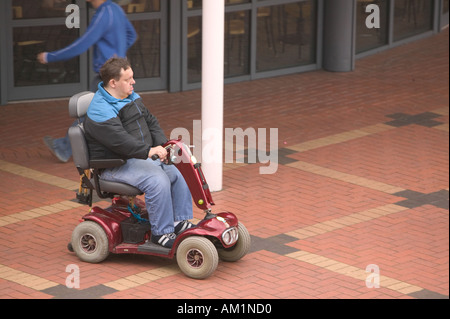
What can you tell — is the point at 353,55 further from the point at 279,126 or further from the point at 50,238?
the point at 50,238

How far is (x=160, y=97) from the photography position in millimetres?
12398

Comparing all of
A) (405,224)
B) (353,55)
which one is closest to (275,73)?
(353,55)

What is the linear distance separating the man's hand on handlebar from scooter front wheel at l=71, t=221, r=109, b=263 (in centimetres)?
70

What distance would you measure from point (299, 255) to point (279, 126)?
13.4ft

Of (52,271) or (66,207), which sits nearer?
(52,271)

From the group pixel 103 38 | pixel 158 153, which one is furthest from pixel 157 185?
pixel 103 38

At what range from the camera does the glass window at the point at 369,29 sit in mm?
14648

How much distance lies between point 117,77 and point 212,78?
6.56ft

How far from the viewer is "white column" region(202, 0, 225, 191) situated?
845 centimetres

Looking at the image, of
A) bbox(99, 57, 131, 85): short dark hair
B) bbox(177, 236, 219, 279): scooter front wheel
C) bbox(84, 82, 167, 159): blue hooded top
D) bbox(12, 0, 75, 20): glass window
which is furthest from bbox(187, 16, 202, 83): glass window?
bbox(177, 236, 219, 279): scooter front wheel

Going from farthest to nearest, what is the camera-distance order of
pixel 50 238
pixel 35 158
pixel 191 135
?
pixel 191 135
pixel 35 158
pixel 50 238

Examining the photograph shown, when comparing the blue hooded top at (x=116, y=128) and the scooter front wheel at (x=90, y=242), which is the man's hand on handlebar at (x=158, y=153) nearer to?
the blue hooded top at (x=116, y=128)

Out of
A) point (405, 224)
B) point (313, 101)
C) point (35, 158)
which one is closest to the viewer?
point (405, 224)

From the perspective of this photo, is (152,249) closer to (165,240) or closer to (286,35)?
(165,240)
